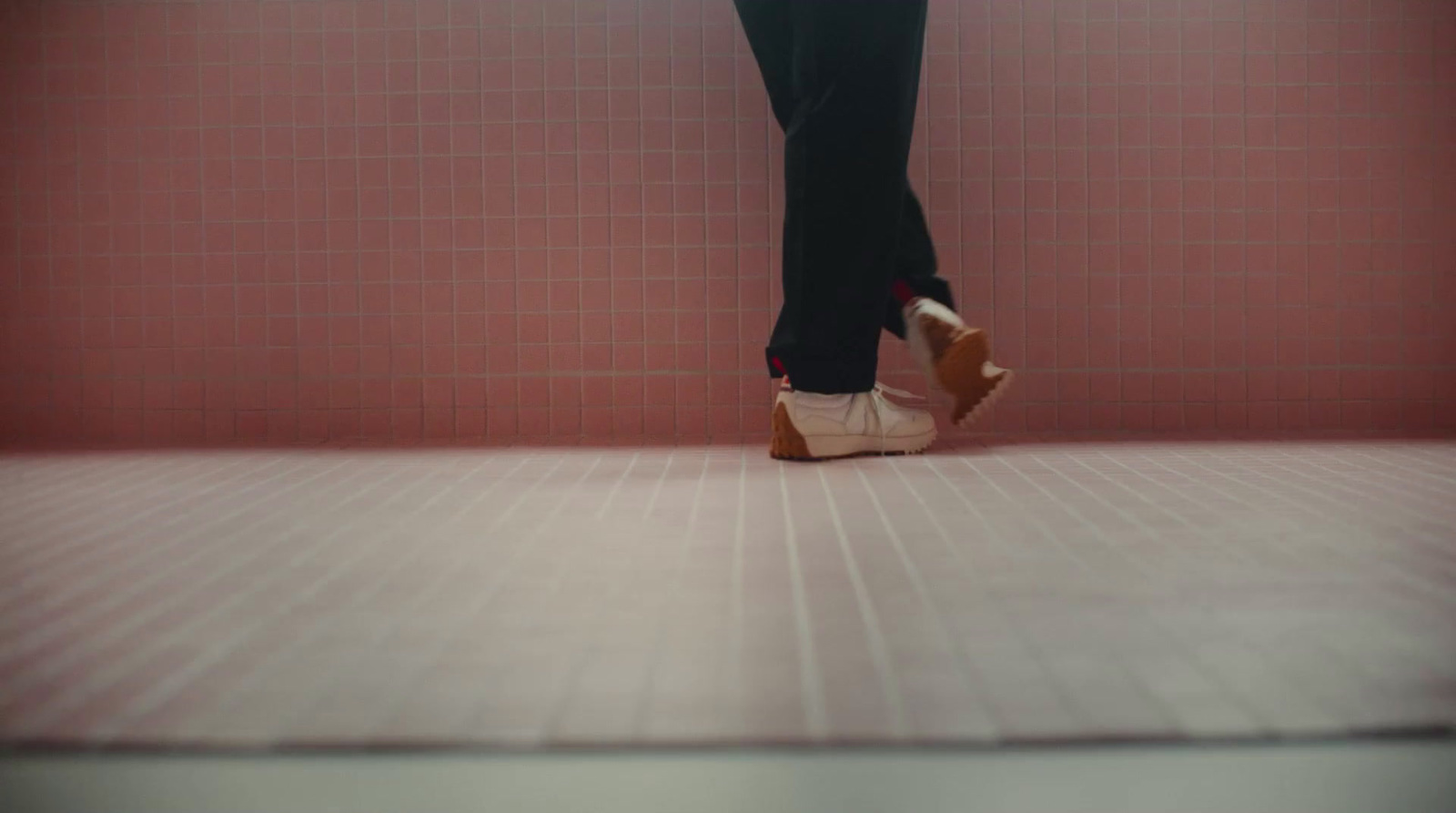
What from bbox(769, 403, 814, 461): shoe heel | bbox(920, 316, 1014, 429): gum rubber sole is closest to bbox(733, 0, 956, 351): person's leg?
bbox(920, 316, 1014, 429): gum rubber sole

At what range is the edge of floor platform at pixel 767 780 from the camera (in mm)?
665

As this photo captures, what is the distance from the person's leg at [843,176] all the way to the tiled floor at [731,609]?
14.5 inches

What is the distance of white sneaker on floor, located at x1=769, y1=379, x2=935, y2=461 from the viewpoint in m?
2.24

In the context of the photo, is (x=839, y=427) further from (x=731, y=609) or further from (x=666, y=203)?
(x=731, y=609)

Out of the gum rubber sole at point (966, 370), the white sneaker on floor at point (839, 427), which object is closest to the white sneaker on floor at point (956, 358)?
the gum rubber sole at point (966, 370)

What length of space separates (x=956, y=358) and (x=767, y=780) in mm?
1634

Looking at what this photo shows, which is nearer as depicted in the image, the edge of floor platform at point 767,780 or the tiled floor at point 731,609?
the edge of floor platform at point 767,780

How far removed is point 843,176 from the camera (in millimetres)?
2209

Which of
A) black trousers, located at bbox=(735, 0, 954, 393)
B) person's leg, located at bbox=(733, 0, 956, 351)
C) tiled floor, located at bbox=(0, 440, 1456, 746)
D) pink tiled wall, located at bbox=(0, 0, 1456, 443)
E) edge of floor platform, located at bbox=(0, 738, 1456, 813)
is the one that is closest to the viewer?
edge of floor platform, located at bbox=(0, 738, 1456, 813)

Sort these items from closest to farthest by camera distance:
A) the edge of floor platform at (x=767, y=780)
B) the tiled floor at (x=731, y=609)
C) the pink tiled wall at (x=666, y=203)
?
the edge of floor platform at (x=767, y=780) < the tiled floor at (x=731, y=609) < the pink tiled wall at (x=666, y=203)

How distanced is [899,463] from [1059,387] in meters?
0.67

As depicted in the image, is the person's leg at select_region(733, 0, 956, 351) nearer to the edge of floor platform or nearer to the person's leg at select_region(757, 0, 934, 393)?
the person's leg at select_region(757, 0, 934, 393)

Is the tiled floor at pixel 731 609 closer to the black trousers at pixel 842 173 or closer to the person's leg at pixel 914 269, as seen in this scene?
the black trousers at pixel 842 173

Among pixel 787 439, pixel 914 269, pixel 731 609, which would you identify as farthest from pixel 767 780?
pixel 914 269
